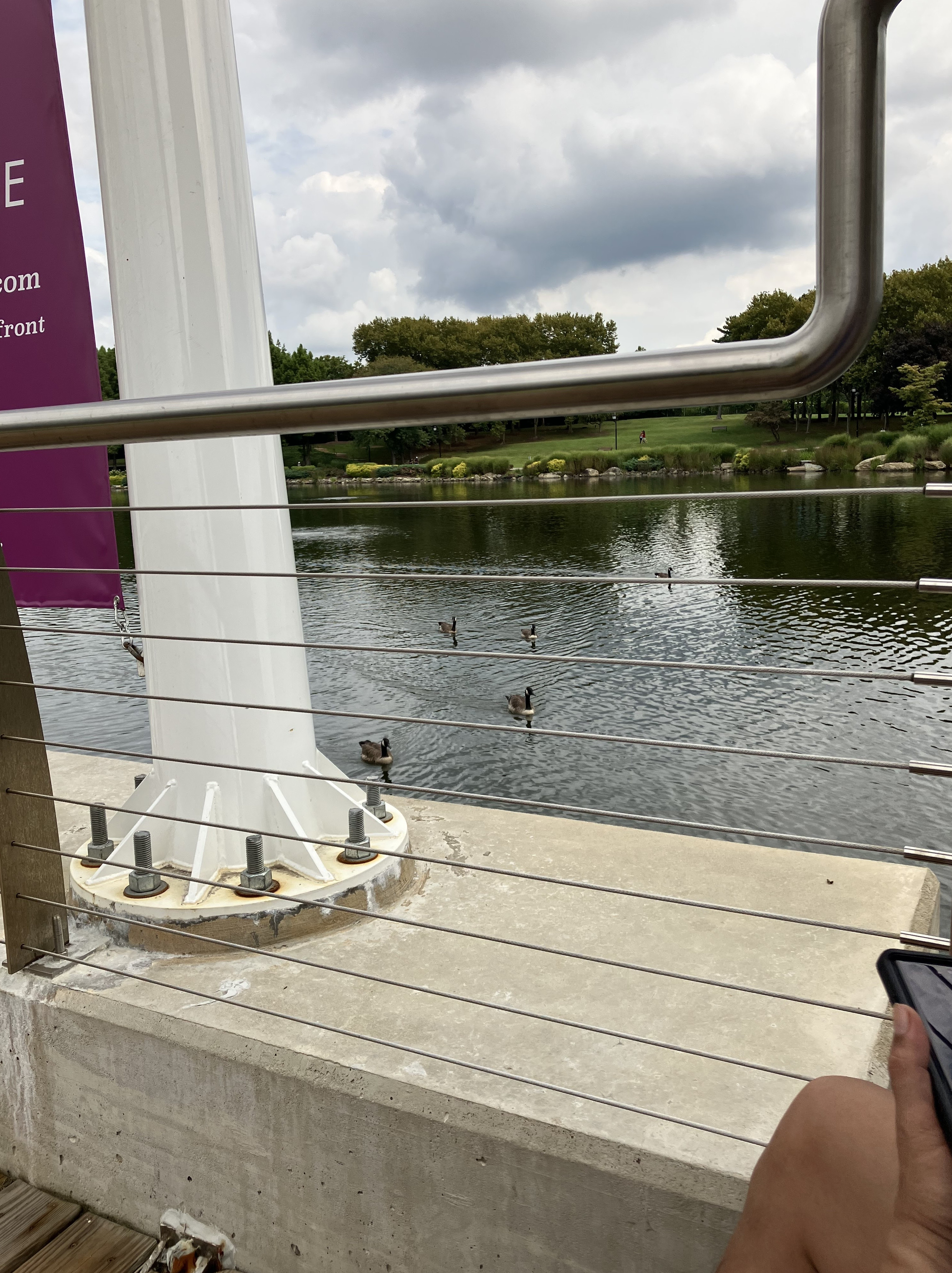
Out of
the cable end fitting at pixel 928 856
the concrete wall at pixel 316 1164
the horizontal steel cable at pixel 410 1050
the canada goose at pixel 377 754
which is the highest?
the cable end fitting at pixel 928 856

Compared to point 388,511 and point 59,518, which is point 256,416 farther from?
point 388,511

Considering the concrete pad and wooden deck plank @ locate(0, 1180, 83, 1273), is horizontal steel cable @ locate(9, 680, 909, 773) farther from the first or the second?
wooden deck plank @ locate(0, 1180, 83, 1273)

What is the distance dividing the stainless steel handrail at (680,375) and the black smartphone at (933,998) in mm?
590

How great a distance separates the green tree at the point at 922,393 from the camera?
4903cm

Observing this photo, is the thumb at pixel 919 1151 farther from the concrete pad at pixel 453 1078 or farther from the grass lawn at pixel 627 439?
the grass lawn at pixel 627 439

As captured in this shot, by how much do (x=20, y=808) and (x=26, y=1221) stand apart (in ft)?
2.84

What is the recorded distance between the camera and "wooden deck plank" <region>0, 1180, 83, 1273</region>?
1955 mm

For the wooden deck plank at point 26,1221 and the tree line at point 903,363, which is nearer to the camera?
the wooden deck plank at point 26,1221

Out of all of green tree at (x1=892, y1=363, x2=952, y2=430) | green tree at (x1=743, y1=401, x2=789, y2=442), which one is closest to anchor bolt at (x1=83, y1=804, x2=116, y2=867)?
green tree at (x1=892, y1=363, x2=952, y2=430)

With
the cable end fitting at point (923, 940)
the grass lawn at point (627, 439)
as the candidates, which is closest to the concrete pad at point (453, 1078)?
the cable end fitting at point (923, 940)

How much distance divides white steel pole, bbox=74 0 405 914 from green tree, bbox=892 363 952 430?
168ft

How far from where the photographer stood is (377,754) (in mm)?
11680

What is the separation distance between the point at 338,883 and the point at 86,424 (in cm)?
147

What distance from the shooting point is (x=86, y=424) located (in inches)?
56.6
